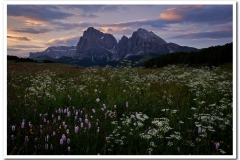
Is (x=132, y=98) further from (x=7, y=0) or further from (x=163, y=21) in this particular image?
(x=7, y=0)

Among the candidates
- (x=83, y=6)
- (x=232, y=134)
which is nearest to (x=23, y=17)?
(x=83, y=6)

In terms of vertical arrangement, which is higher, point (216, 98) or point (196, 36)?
point (196, 36)

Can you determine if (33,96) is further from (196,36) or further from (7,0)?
(196,36)

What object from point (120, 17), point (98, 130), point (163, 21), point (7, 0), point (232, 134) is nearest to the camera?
point (98, 130)

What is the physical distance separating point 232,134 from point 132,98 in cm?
290

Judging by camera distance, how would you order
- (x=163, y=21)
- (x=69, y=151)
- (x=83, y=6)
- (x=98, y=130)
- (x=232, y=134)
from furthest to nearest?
(x=163, y=21) → (x=83, y=6) → (x=232, y=134) → (x=98, y=130) → (x=69, y=151)

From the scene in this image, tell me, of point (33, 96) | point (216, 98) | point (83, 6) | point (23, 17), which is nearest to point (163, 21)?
point (83, 6)

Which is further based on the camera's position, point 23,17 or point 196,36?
point 196,36

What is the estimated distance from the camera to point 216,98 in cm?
599

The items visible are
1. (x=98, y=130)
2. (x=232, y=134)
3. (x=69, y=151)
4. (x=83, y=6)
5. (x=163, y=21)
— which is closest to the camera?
(x=69, y=151)

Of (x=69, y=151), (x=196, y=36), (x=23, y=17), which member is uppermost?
(x=23, y=17)

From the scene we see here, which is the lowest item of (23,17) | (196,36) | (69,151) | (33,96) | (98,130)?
(69,151)

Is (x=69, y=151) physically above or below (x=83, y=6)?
below

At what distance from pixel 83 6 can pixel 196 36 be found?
3.32 m
